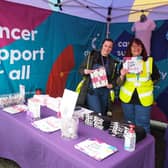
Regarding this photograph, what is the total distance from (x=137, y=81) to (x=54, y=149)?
127cm

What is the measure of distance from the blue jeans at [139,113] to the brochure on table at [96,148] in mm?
→ 1016

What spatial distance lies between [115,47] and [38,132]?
8.26ft

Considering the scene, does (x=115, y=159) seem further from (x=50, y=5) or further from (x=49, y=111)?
(x=50, y=5)

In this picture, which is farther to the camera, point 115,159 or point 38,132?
point 38,132

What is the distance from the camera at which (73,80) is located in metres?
3.18

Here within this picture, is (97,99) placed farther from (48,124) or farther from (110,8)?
(110,8)

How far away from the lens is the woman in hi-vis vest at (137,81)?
2.15 metres

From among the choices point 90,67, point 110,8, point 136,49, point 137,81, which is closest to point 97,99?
point 90,67

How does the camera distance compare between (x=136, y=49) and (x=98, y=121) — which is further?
(x=136, y=49)

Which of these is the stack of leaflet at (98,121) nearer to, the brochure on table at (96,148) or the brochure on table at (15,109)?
the brochure on table at (96,148)

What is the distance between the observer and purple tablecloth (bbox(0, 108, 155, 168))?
1193mm

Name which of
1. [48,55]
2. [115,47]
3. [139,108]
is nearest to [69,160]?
[139,108]

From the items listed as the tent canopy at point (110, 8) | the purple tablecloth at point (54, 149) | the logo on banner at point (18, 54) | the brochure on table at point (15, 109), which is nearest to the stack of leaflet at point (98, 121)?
the purple tablecloth at point (54, 149)

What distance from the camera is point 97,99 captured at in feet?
7.30
